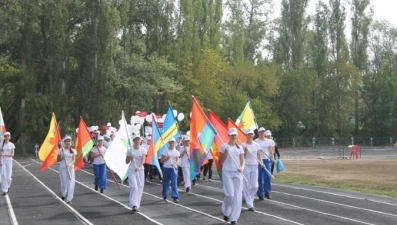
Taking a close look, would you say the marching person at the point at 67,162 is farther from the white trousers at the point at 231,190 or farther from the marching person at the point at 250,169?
the white trousers at the point at 231,190

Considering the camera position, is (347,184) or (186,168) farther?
(347,184)

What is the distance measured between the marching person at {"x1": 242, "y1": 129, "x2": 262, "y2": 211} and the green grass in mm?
5551

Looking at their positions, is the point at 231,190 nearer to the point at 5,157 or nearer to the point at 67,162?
the point at 67,162

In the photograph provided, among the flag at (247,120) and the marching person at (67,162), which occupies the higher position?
the flag at (247,120)

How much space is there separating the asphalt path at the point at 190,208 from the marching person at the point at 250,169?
36 cm

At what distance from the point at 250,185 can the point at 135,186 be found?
2731mm

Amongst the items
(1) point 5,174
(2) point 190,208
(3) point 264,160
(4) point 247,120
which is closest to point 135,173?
(2) point 190,208

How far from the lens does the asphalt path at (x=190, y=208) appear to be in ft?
46.0

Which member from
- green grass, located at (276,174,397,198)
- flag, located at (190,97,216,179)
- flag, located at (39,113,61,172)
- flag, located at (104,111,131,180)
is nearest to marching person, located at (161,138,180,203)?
flag, located at (104,111,131,180)

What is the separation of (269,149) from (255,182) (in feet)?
7.74

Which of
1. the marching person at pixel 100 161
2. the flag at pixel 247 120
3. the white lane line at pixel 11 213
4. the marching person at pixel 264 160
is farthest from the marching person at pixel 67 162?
the flag at pixel 247 120

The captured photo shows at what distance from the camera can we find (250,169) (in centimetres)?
1612

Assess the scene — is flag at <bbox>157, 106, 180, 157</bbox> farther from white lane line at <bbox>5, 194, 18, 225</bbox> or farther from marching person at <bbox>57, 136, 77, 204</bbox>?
white lane line at <bbox>5, 194, 18, 225</bbox>

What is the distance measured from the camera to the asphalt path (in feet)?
46.0
